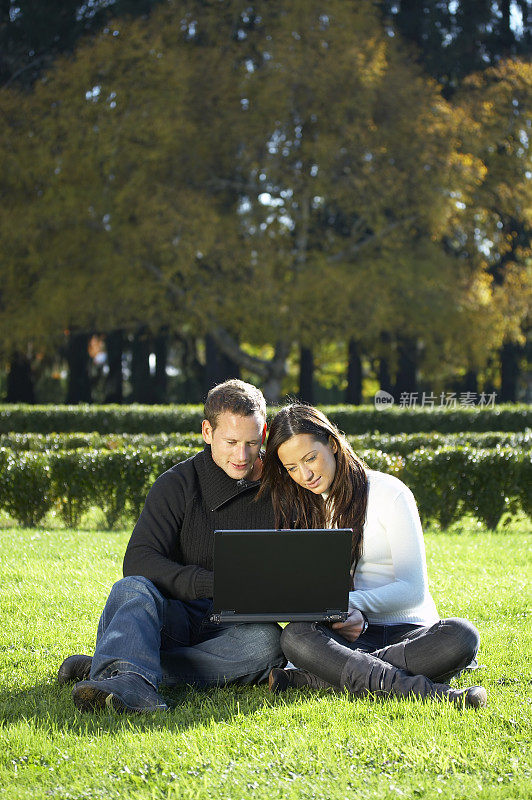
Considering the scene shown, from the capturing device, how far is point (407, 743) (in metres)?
3.49

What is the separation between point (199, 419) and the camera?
17.2 meters

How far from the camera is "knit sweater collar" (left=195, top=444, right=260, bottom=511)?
4445 millimetres

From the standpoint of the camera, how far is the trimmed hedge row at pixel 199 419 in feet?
57.6

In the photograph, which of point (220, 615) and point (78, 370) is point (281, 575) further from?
point (78, 370)

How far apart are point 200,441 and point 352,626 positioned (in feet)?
22.7

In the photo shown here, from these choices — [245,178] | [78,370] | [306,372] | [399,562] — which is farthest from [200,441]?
[78,370]

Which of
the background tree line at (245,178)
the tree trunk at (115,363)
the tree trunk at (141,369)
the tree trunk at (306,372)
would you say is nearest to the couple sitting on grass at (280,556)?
the background tree line at (245,178)

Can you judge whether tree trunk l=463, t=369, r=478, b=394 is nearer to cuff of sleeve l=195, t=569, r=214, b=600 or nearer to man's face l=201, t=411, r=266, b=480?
man's face l=201, t=411, r=266, b=480

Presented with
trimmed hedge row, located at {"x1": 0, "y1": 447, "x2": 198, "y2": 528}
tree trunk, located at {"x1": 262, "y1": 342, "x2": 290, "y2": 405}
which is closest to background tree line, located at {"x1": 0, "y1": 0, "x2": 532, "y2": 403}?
tree trunk, located at {"x1": 262, "y1": 342, "x2": 290, "y2": 405}

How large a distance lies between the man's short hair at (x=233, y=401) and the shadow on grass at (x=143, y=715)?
118cm

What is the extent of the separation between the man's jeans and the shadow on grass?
0.25 feet

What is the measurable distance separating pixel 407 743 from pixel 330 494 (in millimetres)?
1223

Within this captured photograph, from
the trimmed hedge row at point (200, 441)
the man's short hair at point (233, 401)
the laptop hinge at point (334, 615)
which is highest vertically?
the man's short hair at point (233, 401)

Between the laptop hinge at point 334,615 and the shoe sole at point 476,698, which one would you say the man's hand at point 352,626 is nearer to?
the laptop hinge at point 334,615
